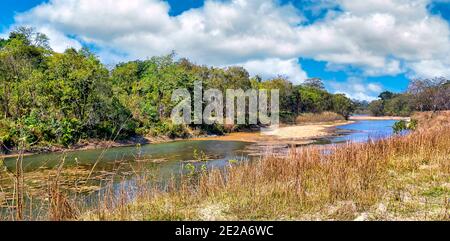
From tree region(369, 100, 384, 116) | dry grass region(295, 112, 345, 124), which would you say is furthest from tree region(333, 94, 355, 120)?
tree region(369, 100, 384, 116)

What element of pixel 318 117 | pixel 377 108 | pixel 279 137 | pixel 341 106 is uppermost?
pixel 341 106

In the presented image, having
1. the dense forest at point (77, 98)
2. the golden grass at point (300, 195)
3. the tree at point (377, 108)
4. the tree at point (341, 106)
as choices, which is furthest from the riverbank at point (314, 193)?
the tree at point (377, 108)

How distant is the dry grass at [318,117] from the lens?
52.0 meters

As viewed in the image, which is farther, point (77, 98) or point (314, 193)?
point (77, 98)

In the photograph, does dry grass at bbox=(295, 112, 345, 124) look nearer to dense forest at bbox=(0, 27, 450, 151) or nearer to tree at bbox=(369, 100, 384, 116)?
dense forest at bbox=(0, 27, 450, 151)

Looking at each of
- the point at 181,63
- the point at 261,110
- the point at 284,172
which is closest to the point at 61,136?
the point at 284,172

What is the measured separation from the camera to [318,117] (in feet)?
185

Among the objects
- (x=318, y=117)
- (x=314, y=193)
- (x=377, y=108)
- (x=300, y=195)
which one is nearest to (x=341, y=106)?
(x=318, y=117)

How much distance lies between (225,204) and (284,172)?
213 centimetres

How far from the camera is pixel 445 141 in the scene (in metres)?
9.90

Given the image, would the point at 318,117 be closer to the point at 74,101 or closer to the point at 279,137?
the point at 279,137

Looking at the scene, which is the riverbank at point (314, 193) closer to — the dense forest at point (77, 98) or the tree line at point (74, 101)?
the dense forest at point (77, 98)

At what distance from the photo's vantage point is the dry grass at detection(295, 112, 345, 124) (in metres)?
52.0
